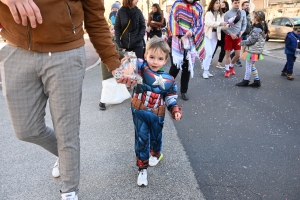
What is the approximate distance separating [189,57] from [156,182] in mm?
2493

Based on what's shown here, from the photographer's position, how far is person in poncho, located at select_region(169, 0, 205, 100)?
416 centimetres

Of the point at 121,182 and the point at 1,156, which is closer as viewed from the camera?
the point at 121,182

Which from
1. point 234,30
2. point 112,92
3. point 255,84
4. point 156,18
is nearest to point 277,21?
point 156,18

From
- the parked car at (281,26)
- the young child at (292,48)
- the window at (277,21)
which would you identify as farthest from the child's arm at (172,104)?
the window at (277,21)

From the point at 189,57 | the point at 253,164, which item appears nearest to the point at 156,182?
the point at 253,164

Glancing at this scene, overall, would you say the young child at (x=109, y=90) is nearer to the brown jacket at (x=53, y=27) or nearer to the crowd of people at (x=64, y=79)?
the crowd of people at (x=64, y=79)

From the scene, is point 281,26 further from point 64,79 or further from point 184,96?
point 64,79

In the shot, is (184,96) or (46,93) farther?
(184,96)

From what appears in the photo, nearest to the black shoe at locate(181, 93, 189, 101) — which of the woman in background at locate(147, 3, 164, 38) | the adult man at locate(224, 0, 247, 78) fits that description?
the adult man at locate(224, 0, 247, 78)

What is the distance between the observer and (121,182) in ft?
7.75

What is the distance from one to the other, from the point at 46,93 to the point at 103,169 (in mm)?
1109

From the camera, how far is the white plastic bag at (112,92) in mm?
4172

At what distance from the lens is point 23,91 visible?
168 centimetres

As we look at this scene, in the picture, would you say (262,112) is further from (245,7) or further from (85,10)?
(245,7)
